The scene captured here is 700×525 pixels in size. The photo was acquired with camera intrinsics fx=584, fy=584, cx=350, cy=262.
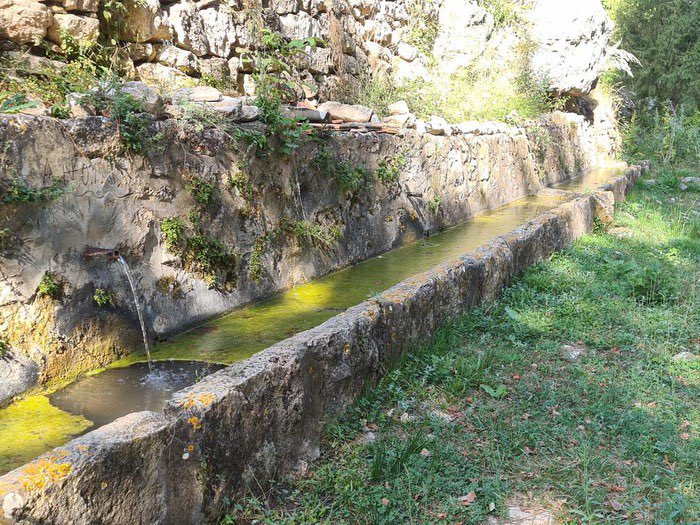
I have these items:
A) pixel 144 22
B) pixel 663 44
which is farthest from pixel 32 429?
pixel 663 44

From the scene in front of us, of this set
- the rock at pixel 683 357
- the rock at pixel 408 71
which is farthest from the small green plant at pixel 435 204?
the rock at pixel 683 357

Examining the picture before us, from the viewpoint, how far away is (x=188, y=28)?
230 inches

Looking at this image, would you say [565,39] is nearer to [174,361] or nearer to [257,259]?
[257,259]

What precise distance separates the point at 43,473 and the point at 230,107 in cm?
327

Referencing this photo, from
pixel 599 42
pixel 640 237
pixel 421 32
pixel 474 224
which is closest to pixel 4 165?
pixel 474 224

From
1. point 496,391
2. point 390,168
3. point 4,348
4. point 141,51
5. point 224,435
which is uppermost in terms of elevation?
point 141,51

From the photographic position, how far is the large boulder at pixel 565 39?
13.8m

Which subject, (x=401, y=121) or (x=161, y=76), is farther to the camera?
(x=401, y=121)

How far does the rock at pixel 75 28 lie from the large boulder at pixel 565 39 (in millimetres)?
11192

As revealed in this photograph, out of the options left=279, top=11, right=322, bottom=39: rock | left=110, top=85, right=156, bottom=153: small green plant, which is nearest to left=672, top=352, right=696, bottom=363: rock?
left=110, top=85, right=156, bottom=153: small green plant

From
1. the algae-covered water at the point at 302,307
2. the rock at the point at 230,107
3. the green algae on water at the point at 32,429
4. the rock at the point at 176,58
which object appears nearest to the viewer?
the green algae on water at the point at 32,429

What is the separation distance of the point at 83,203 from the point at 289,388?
5.67ft

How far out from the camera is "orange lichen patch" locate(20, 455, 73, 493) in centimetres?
165

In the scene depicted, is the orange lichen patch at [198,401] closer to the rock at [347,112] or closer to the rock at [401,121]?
the rock at [347,112]
